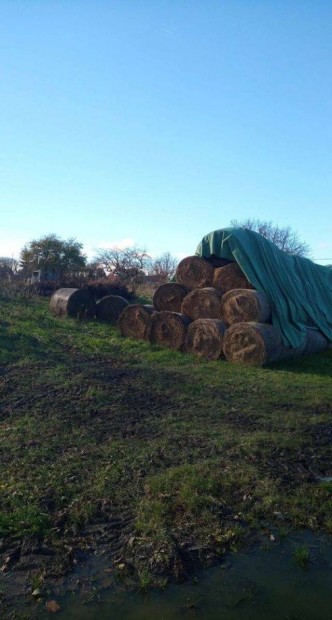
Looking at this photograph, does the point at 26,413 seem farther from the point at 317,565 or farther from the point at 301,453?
the point at 317,565

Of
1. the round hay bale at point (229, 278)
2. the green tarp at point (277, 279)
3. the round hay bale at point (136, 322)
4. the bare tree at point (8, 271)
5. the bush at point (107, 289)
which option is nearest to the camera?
the green tarp at point (277, 279)

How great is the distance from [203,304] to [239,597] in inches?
409

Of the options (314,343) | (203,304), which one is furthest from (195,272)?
(314,343)

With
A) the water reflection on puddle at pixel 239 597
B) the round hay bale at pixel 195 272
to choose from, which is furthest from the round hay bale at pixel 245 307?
the water reflection on puddle at pixel 239 597

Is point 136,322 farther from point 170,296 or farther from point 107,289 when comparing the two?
point 107,289

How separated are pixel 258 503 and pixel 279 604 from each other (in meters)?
1.38

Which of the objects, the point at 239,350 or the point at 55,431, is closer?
the point at 55,431

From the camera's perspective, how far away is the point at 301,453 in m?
6.66

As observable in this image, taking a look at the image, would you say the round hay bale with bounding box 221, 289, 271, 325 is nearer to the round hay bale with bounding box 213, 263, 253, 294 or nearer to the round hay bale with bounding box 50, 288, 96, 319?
the round hay bale with bounding box 213, 263, 253, 294

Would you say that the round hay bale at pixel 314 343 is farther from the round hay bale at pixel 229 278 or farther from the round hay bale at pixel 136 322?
the round hay bale at pixel 136 322

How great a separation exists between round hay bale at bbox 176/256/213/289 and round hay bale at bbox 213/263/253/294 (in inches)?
7.9

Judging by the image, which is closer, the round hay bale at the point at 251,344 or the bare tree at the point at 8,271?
the round hay bale at the point at 251,344

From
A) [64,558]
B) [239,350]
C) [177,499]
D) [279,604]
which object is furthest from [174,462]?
[239,350]

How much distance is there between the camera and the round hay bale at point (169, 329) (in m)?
14.0
